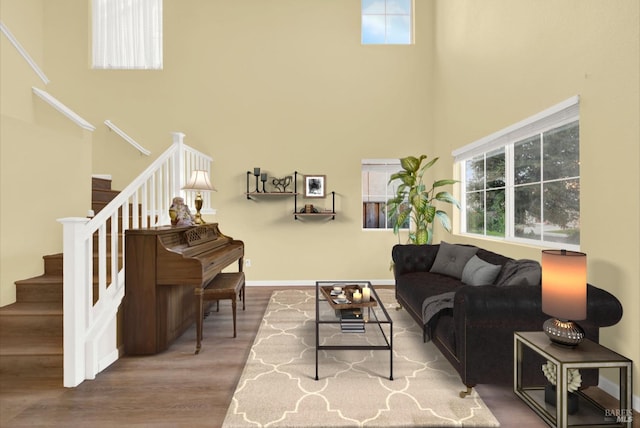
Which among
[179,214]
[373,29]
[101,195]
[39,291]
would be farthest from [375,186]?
[39,291]

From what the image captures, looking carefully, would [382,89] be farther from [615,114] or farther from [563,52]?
[615,114]

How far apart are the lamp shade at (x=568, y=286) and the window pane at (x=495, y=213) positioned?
6.18 feet

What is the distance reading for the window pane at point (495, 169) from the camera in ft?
11.2

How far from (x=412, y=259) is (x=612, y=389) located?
187 cm

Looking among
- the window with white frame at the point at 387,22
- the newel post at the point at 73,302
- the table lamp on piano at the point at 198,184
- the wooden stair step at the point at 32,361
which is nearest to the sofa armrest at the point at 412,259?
the table lamp on piano at the point at 198,184

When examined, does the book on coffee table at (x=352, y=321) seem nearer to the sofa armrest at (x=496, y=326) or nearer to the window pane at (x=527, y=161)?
the sofa armrest at (x=496, y=326)

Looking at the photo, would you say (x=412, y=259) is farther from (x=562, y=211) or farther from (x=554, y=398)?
Result: (x=554, y=398)

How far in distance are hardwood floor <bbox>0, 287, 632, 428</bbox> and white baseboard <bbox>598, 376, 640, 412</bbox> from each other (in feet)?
1.94

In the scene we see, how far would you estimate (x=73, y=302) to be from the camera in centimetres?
208

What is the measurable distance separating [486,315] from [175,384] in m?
2.00

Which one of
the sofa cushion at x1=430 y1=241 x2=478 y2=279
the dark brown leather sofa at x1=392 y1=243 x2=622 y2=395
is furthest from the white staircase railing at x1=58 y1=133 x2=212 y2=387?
the sofa cushion at x1=430 y1=241 x2=478 y2=279

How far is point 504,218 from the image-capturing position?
3350 millimetres

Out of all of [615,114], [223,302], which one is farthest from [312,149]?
[615,114]

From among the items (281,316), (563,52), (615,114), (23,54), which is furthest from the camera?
(281,316)
